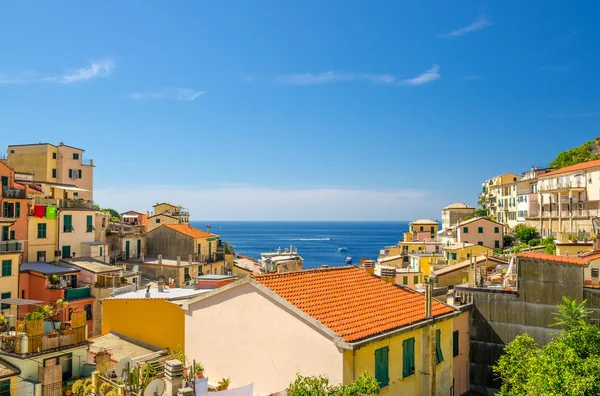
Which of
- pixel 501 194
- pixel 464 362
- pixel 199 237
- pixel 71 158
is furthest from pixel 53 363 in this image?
pixel 501 194

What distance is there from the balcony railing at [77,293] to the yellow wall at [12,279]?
3.39 metres

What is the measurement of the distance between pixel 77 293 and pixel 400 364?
28.8 meters

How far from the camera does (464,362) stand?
73.4 feet

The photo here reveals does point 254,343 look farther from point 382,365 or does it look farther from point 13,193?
point 13,193

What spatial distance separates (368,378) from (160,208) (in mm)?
74929

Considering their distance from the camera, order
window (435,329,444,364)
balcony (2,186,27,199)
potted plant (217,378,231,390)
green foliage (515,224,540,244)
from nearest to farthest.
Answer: potted plant (217,378,231,390), window (435,329,444,364), balcony (2,186,27,199), green foliage (515,224,540,244)

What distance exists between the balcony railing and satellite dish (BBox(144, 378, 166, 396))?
85.7 ft

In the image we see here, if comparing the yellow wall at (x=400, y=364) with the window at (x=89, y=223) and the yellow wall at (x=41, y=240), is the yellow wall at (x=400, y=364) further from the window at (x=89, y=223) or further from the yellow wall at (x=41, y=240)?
the window at (x=89, y=223)

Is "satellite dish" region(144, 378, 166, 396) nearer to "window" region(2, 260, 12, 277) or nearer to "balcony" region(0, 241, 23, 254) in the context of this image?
"window" region(2, 260, 12, 277)

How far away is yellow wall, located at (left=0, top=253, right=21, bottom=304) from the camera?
3347 centimetres

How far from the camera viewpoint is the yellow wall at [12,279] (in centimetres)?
3347

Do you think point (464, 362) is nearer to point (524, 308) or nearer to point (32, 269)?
point (524, 308)

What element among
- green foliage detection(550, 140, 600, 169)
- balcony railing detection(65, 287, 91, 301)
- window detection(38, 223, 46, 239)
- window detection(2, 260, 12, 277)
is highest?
green foliage detection(550, 140, 600, 169)

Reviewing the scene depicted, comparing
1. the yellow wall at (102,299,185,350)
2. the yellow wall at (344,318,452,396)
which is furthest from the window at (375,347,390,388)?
the yellow wall at (102,299,185,350)
